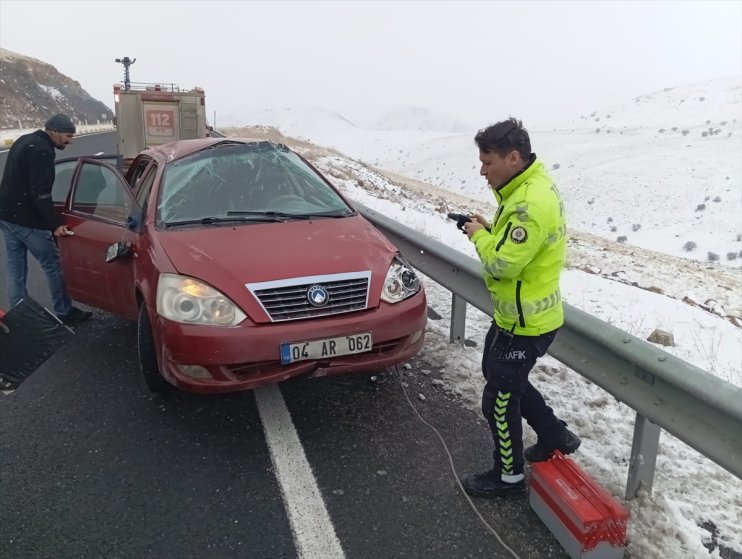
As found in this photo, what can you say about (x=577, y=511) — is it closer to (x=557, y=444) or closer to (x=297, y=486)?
(x=557, y=444)

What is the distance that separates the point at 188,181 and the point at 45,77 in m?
70.5

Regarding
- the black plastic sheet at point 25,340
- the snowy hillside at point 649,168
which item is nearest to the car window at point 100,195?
the black plastic sheet at point 25,340

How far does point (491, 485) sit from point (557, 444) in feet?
1.49

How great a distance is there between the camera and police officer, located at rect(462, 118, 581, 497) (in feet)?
9.09

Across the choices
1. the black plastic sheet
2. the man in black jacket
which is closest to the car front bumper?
the black plastic sheet

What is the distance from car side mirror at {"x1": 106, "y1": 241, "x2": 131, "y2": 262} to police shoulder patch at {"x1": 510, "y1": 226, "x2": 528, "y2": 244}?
2.90 metres

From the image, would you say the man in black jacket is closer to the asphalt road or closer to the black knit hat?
the black knit hat

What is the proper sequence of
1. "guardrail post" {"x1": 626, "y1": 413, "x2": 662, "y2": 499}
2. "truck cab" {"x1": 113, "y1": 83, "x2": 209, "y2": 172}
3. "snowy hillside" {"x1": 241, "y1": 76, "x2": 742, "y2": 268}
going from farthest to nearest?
1. "snowy hillside" {"x1": 241, "y1": 76, "x2": 742, "y2": 268}
2. "truck cab" {"x1": 113, "y1": 83, "x2": 209, "y2": 172}
3. "guardrail post" {"x1": 626, "y1": 413, "x2": 662, "y2": 499}

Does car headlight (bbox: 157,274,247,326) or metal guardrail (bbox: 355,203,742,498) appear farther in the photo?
car headlight (bbox: 157,274,247,326)

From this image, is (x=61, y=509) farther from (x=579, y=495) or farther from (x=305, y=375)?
(x=579, y=495)

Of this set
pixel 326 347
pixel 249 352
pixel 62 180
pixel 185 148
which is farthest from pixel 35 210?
pixel 326 347

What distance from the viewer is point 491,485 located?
10.3 ft

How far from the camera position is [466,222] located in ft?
10.4

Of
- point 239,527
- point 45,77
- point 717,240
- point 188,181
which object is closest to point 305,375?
point 239,527
